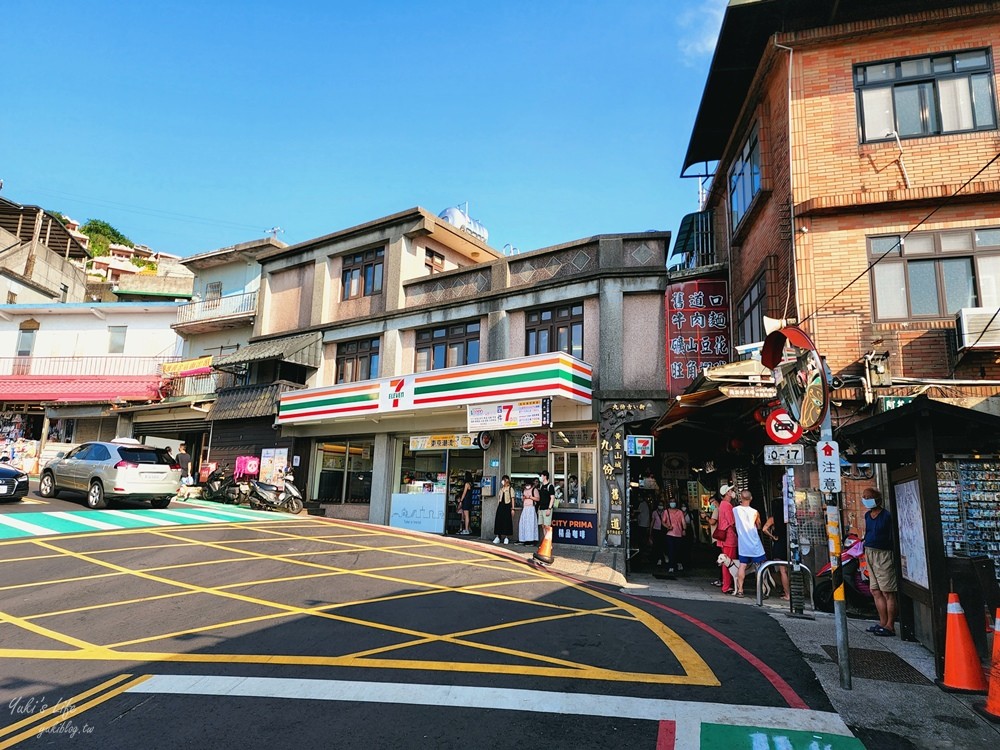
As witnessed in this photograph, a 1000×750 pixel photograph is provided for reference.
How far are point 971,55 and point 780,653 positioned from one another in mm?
11979

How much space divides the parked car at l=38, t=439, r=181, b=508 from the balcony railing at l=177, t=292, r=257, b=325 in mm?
11228

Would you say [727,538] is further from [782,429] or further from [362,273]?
[362,273]

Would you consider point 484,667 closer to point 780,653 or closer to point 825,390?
point 780,653

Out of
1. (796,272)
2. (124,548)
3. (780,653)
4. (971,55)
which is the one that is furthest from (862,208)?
(124,548)

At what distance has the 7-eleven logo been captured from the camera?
1914cm

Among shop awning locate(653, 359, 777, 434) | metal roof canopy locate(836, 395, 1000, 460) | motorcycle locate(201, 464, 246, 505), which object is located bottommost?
motorcycle locate(201, 464, 246, 505)

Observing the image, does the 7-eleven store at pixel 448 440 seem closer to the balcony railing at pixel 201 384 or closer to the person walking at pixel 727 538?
the person walking at pixel 727 538

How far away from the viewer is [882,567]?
7918 mm

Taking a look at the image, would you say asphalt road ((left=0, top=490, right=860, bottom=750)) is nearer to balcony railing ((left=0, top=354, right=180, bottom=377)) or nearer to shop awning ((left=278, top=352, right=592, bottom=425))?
shop awning ((left=278, top=352, right=592, bottom=425))

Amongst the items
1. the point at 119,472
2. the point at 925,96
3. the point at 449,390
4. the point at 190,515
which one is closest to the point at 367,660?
the point at 190,515

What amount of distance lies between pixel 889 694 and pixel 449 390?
13524 millimetres

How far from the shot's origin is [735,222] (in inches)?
637

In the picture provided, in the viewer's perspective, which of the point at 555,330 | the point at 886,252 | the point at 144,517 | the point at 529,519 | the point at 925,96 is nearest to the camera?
the point at 886,252

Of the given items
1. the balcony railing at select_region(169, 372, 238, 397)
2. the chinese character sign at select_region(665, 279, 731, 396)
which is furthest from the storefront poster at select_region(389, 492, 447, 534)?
the balcony railing at select_region(169, 372, 238, 397)
